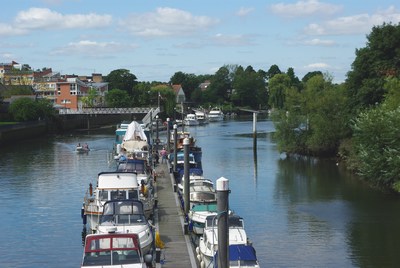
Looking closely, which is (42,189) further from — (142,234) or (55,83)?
(55,83)

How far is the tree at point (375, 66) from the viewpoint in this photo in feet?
197

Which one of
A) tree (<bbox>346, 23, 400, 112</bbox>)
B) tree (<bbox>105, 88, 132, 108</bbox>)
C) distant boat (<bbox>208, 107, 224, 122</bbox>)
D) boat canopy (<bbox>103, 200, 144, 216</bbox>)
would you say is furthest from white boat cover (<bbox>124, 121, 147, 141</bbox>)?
distant boat (<bbox>208, 107, 224, 122</bbox>)

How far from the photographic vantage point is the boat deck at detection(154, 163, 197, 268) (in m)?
28.4

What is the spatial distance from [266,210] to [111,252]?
21406 millimetres

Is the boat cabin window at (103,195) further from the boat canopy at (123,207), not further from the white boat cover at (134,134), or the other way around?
the white boat cover at (134,134)

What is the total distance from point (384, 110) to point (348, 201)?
7535mm

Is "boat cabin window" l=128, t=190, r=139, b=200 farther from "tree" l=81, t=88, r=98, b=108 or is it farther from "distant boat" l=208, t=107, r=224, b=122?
"distant boat" l=208, t=107, r=224, b=122

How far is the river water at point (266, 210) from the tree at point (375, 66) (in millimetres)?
7378

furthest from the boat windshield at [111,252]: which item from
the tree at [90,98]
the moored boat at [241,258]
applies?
the tree at [90,98]

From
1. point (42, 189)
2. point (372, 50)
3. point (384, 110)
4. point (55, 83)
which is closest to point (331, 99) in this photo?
point (372, 50)

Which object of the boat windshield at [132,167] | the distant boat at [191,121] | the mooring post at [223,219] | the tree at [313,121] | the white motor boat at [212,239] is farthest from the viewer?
the distant boat at [191,121]

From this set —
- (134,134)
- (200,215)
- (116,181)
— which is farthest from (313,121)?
(200,215)

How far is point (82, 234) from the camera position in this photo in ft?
122

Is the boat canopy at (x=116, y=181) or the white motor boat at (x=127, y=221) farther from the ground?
the boat canopy at (x=116, y=181)
